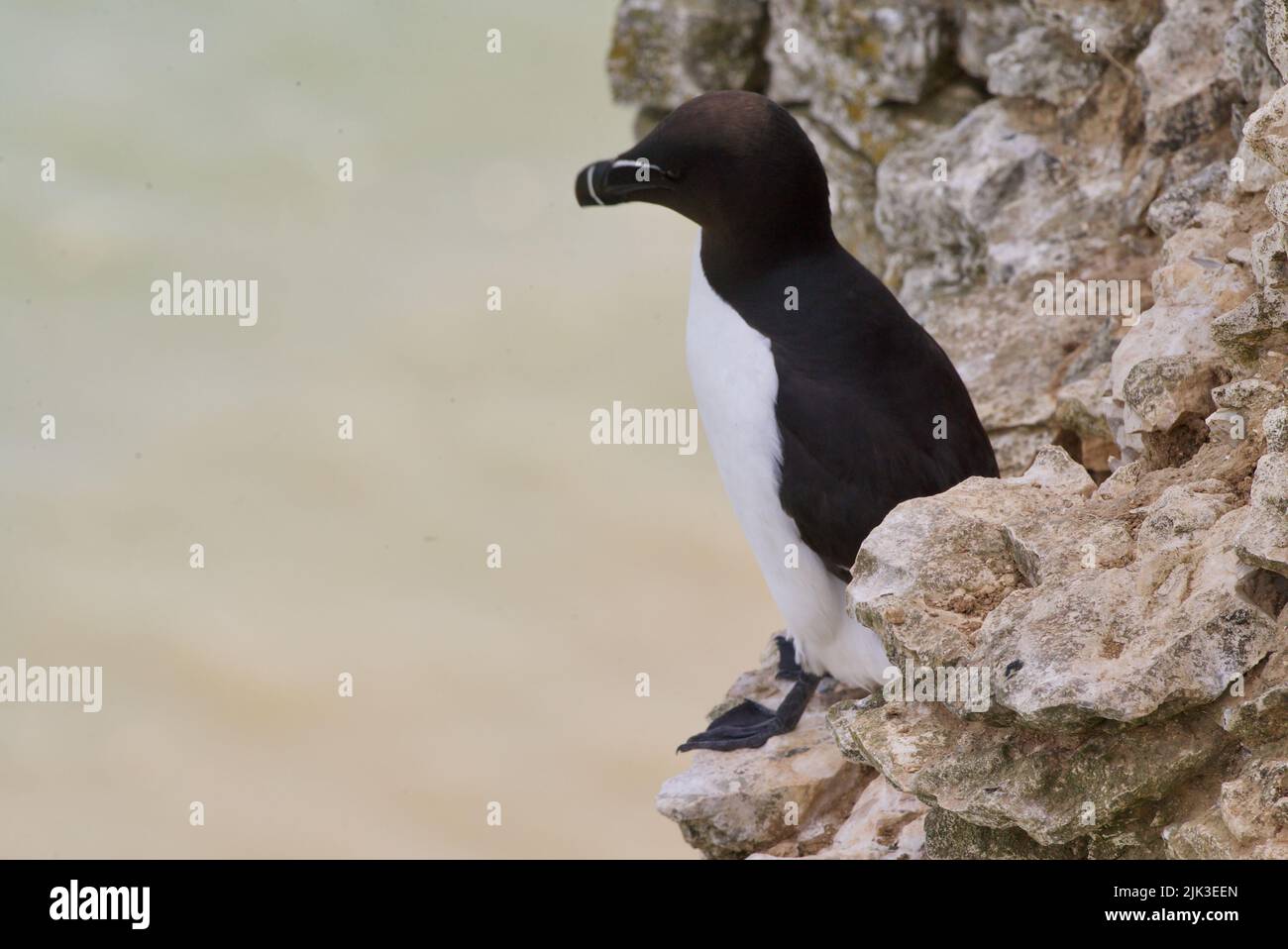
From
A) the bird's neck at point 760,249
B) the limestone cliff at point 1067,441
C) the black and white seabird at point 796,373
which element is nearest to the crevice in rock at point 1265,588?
the limestone cliff at point 1067,441

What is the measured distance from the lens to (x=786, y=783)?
418 cm

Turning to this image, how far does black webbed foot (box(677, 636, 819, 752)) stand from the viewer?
14.6 ft

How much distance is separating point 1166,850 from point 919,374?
1.79 m

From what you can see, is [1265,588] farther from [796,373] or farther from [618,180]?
[618,180]

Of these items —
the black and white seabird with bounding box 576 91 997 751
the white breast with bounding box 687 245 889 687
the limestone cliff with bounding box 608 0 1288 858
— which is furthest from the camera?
the white breast with bounding box 687 245 889 687

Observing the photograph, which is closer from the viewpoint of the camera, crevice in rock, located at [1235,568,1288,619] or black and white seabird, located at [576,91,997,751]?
crevice in rock, located at [1235,568,1288,619]

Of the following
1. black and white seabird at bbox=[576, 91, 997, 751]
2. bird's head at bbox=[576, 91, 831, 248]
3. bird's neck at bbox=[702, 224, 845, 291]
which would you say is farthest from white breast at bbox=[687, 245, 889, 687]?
bird's head at bbox=[576, 91, 831, 248]

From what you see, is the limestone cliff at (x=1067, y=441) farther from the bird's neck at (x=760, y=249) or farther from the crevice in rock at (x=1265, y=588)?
the bird's neck at (x=760, y=249)

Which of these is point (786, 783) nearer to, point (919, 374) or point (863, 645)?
point (863, 645)

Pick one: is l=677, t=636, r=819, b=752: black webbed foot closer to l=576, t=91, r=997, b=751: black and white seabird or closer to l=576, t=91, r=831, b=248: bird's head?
l=576, t=91, r=997, b=751: black and white seabird

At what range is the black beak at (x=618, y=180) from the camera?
433 centimetres

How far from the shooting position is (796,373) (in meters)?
4.21

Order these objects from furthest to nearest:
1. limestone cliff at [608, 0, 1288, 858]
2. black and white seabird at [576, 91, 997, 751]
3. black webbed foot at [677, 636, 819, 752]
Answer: black webbed foot at [677, 636, 819, 752], black and white seabird at [576, 91, 997, 751], limestone cliff at [608, 0, 1288, 858]

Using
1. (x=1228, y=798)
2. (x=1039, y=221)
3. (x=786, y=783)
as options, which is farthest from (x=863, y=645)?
(x=1039, y=221)
